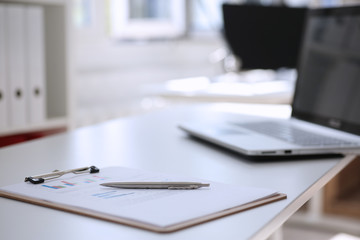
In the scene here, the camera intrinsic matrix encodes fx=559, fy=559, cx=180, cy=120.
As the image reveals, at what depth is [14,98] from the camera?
6.73 feet

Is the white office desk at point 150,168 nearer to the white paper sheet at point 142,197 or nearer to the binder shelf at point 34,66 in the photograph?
the white paper sheet at point 142,197

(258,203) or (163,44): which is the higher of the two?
(163,44)

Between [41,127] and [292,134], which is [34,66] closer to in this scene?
[41,127]

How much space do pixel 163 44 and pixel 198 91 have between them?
1.26 metres

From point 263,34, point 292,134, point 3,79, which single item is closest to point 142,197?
point 292,134

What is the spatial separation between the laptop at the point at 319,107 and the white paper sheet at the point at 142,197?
251mm

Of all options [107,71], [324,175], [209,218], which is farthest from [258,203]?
[107,71]

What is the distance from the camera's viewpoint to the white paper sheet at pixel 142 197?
0.68 meters

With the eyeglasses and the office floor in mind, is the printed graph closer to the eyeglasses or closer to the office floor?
the eyeglasses

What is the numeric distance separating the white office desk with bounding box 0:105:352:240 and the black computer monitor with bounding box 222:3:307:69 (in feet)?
3.89

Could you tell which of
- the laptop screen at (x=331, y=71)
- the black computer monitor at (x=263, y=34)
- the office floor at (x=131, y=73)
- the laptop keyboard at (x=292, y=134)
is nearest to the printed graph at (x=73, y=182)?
the laptop keyboard at (x=292, y=134)

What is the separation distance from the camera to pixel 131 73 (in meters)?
3.19

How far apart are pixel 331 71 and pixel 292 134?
0.22 meters

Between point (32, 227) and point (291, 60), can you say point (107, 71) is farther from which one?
point (32, 227)
